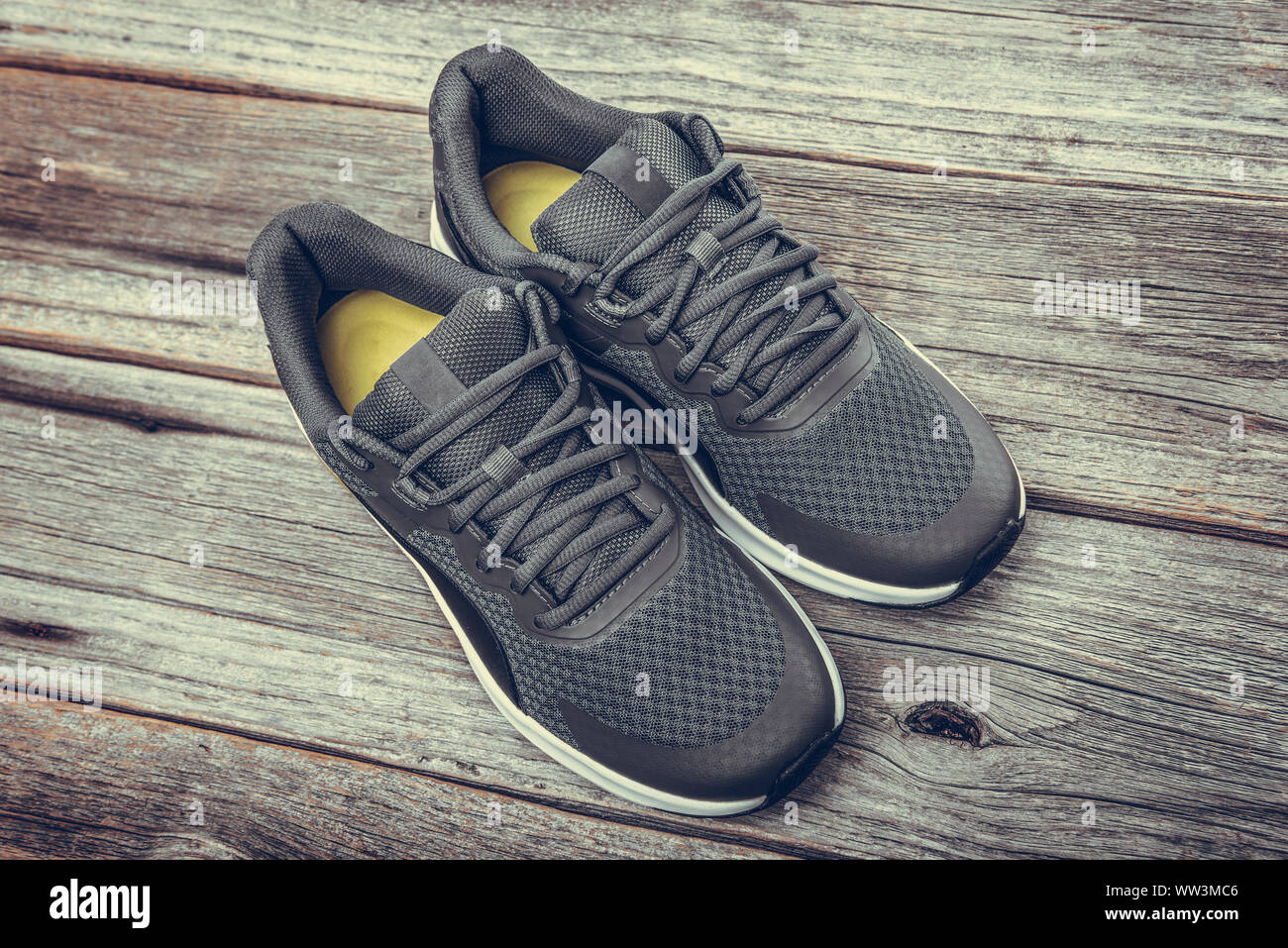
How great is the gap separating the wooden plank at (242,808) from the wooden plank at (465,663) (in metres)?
0.02

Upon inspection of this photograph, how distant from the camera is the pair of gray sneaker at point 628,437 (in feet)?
2.58

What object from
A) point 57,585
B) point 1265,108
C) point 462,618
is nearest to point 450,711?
point 462,618

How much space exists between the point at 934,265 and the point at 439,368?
0.63 metres

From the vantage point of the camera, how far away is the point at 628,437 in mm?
879

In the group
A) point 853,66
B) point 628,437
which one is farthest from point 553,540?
point 853,66

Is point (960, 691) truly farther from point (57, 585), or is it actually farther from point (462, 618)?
point (57, 585)

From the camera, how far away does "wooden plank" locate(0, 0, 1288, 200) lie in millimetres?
1033

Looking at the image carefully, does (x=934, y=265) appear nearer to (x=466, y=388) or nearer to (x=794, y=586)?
(x=794, y=586)

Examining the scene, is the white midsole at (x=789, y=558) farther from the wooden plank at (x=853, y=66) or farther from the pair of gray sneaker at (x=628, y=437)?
the wooden plank at (x=853, y=66)

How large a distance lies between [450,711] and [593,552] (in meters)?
0.27

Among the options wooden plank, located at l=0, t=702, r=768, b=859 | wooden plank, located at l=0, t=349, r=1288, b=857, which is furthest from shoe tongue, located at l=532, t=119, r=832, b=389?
wooden plank, located at l=0, t=702, r=768, b=859

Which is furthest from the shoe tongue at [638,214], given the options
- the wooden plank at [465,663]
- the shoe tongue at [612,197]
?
the wooden plank at [465,663]
